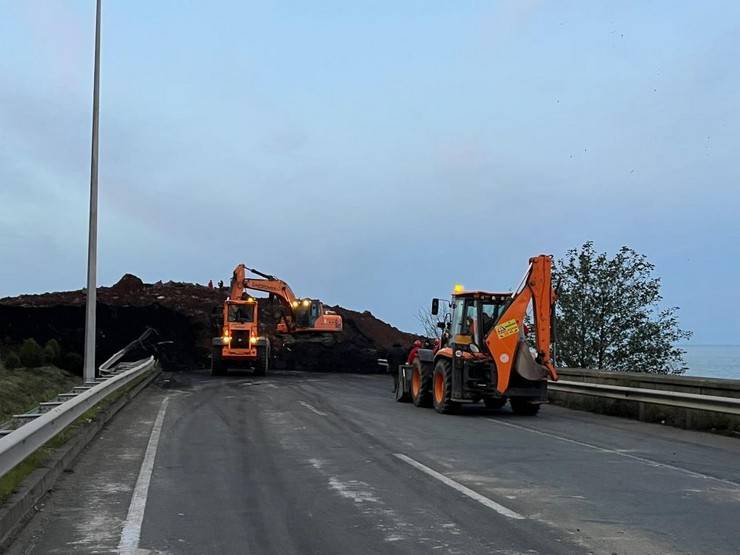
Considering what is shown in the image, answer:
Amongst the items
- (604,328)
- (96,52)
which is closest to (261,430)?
(96,52)


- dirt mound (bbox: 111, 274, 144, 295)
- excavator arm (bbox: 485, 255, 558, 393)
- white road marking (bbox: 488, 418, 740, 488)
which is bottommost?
white road marking (bbox: 488, 418, 740, 488)

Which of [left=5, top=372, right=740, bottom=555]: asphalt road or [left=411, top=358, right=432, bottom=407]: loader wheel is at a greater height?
[left=411, top=358, right=432, bottom=407]: loader wheel

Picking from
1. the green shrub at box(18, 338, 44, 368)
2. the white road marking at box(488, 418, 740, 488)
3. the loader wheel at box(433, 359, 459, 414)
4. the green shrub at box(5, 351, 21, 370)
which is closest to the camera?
the white road marking at box(488, 418, 740, 488)

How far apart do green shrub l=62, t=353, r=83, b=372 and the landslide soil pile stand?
8.69ft

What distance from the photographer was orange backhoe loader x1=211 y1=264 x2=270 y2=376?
33938 millimetres

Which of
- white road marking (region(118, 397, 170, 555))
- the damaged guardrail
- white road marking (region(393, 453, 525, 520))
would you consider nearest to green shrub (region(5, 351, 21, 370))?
the damaged guardrail

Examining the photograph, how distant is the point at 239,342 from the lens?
34.2m

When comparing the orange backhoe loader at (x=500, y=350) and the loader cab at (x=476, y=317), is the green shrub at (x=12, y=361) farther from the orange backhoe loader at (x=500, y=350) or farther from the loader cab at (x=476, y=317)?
the loader cab at (x=476, y=317)

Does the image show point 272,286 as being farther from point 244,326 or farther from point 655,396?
point 655,396

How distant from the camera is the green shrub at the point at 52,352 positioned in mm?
35438

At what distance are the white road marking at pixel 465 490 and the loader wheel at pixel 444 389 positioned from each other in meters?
6.95

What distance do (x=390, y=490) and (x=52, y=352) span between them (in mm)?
31113

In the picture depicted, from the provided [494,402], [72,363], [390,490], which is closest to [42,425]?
[390,490]

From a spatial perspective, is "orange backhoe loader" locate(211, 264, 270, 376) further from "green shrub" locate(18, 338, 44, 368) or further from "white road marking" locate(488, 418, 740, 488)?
"white road marking" locate(488, 418, 740, 488)
